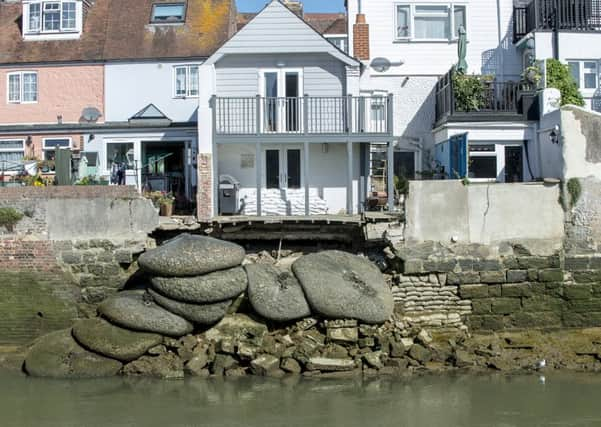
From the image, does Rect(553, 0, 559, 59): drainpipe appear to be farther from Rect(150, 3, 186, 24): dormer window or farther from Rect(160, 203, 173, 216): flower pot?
Rect(160, 203, 173, 216): flower pot

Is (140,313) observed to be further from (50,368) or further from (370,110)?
(370,110)

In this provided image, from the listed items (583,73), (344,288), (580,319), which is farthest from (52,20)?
(580,319)

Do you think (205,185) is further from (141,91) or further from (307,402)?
(307,402)

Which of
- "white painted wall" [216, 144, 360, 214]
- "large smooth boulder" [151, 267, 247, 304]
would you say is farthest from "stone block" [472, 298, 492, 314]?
"white painted wall" [216, 144, 360, 214]

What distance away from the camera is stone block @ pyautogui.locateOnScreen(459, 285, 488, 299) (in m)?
15.9

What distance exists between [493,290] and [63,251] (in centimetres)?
930

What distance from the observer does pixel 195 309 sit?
1500cm

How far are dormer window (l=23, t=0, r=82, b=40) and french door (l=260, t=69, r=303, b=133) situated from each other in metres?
7.79

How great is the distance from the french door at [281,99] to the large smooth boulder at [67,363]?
792cm

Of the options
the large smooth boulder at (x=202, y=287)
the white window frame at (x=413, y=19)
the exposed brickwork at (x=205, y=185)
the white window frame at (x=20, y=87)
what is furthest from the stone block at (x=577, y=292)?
the white window frame at (x=20, y=87)

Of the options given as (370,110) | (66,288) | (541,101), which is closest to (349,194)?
(370,110)

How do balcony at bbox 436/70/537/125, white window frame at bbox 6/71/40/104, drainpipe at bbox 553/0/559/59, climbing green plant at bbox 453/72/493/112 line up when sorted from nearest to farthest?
balcony at bbox 436/70/537/125 → climbing green plant at bbox 453/72/493/112 → drainpipe at bbox 553/0/559/59 → white window frame at bbox 6/71/40/104

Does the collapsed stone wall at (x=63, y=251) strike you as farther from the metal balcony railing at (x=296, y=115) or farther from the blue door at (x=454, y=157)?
the blue door at (x=454, y=157)

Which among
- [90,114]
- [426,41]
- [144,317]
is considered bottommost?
[144,317]
